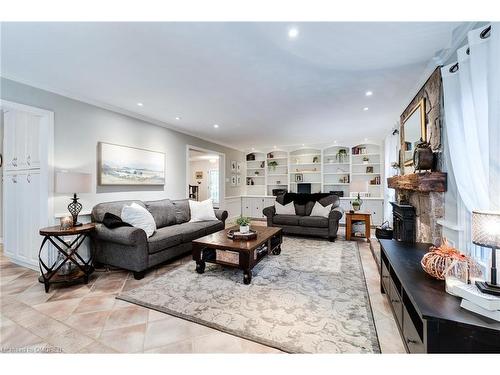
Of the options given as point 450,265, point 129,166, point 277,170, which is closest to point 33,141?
point 129,166

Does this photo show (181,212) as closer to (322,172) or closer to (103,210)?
(103,210)

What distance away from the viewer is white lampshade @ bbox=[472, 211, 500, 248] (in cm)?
116

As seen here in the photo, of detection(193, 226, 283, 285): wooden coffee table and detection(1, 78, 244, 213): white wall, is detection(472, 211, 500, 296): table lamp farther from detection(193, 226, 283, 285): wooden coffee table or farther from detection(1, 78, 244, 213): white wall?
detection(1, 78, 244, 213): white wall

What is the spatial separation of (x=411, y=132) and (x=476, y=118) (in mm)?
1774

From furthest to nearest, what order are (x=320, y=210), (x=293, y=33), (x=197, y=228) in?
1. (x=320, y=210)
2. (x=197, y=228)
3. (x=293, y=33)

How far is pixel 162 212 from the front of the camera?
387 centimetres

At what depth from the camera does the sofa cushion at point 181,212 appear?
13.7 ft

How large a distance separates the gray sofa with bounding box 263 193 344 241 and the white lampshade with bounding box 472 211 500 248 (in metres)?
3.24

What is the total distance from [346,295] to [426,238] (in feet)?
4.16

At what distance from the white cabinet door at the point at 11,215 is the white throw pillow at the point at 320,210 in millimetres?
5123

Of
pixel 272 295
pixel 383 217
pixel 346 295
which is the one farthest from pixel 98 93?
pixel 383 217

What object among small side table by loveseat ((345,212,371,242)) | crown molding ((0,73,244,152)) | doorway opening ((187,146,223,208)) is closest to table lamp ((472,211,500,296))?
small side table by loveseat ((345,212,371,242))

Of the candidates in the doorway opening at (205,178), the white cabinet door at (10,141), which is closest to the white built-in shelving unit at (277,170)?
the doorway opening at (205,178)
